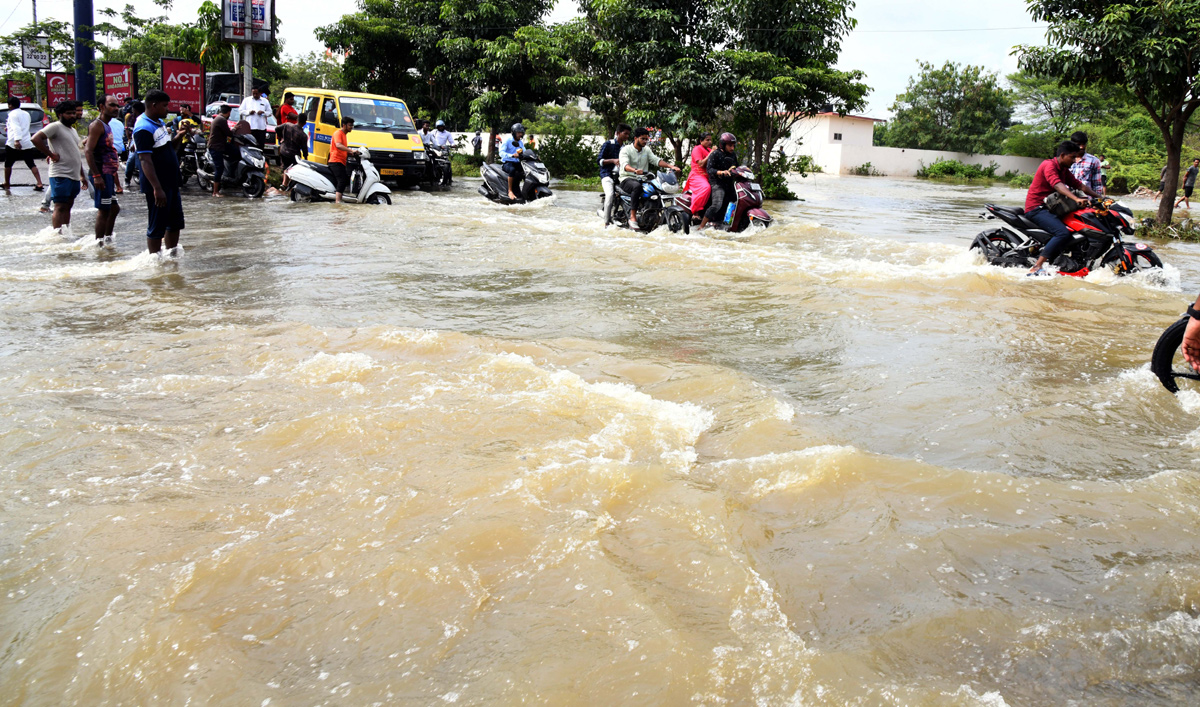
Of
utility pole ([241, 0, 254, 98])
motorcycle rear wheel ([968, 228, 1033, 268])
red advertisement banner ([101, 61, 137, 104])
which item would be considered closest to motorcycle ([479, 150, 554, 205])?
motorcycle rear wheel ([968, 228, 1033, 268])

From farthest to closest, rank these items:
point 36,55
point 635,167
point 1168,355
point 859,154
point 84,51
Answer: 1. point 859,154
2. point 36,55
3. point 84,51
4. point 635,167
5. point 1168,355

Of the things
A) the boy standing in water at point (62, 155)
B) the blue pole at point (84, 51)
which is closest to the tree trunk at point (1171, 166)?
the boy standing in water at point (62, 155)

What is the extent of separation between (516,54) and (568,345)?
19.8m

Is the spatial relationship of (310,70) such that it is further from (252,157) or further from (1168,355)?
(1168,355)

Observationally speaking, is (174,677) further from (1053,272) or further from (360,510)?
(1053,272)

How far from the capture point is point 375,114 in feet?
53.8

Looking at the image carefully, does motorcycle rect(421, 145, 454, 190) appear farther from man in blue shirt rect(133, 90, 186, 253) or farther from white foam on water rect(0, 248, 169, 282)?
white foam on water rect(0, 248, 169, 282)

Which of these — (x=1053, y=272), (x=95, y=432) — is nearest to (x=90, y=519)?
(x=95, y=432)

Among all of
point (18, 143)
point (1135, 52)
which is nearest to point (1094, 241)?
point (1135, 52)

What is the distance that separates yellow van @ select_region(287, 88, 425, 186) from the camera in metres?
15.6

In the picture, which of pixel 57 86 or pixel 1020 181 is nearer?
pixel 57 86

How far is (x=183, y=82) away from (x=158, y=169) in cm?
1561

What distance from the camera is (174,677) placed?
2098 mm

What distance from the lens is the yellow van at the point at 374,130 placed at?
15621mm
